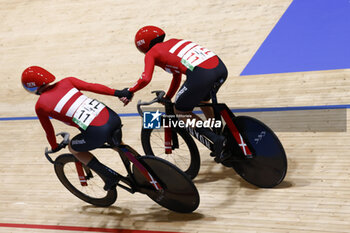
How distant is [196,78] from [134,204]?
136cm

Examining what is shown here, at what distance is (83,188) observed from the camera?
443 centimetres

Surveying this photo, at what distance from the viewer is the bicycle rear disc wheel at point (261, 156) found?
359 centimetres

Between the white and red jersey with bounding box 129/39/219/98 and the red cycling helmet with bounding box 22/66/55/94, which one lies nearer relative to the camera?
the red cycling helmet with bounding box 22/66/55/94

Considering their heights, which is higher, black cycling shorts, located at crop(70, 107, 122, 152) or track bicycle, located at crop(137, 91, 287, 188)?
black cycling shorts, located at crop(70, 107, 122, 152)

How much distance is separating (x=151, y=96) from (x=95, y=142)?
255 centimetres

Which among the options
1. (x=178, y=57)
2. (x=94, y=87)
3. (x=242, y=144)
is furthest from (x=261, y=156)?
(x=94, y=87)

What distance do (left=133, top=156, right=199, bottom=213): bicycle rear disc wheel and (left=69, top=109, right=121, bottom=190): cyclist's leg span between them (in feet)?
0.77

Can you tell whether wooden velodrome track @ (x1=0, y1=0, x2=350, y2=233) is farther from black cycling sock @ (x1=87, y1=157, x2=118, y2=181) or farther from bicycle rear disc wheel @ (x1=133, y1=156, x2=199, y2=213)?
black cycling sock @ (x1=87, y1=157, x2=118, y2=181)

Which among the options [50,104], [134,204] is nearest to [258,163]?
[134,204]

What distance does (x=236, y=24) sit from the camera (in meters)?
6.73

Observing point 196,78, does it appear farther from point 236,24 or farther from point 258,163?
point 236,24

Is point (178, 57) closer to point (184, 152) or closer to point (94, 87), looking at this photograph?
point (94, 87)

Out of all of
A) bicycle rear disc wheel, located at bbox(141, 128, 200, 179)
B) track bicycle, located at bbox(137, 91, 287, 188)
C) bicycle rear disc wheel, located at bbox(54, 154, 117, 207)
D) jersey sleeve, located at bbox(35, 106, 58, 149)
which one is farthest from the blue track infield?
jersey sleeve, located at bbox(35, 106, 58, 149)

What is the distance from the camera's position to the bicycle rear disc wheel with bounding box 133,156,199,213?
3.47 m
